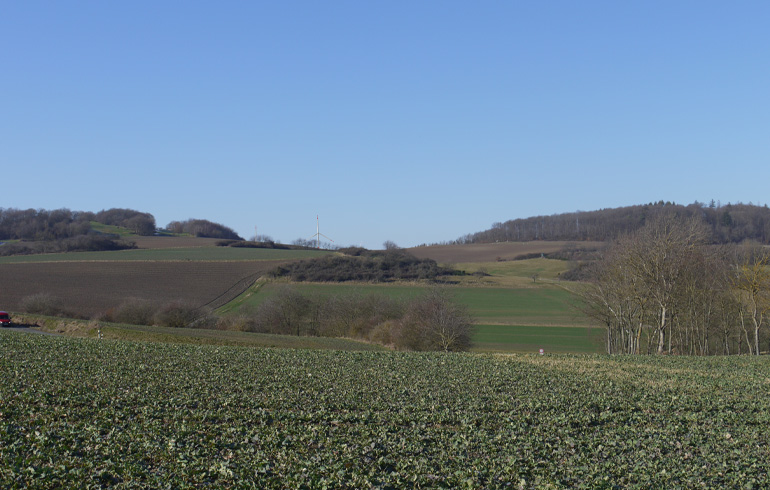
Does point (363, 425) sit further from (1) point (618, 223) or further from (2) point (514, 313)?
(1) point (618, 223)

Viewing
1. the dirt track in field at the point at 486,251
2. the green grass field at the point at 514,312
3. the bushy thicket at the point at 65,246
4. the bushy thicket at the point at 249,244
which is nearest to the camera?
the green grass field at the point at 514,312

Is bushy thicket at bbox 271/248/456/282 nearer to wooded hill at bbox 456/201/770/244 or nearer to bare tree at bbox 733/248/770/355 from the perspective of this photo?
wooded hill at bbox 456/201/770/244

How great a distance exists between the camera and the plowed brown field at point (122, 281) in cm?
6700

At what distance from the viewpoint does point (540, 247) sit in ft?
453

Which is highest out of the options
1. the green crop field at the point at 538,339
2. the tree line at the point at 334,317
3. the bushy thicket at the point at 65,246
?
the bushy thicket at the point at 65,246

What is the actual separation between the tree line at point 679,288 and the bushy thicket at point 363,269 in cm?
4527

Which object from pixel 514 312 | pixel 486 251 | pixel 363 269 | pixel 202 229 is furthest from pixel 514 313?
pixel 202 229

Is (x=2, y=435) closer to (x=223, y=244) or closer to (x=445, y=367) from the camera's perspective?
(x=445, y=367)

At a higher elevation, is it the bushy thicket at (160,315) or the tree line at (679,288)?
the tree line at (679,288)

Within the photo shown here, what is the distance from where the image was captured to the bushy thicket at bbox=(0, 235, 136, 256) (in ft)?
340

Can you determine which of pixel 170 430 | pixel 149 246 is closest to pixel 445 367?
pixel 170 430

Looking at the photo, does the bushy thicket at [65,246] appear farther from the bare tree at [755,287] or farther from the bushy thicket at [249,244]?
the bare tree at [755,287]

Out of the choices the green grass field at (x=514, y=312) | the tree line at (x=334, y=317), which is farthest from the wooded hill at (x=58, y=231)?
the tree line at (x=334, y=317)

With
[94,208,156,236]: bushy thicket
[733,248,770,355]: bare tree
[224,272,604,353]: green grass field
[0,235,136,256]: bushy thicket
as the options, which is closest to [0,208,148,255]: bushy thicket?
[0,235,136,256]: bushy thicket
